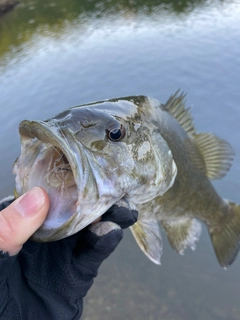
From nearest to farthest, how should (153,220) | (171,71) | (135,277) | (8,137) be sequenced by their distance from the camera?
1. (153,220)
2. (135,277)
3. (8,137)
4. (171,71)

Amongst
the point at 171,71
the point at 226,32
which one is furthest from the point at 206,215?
the point at 226,32

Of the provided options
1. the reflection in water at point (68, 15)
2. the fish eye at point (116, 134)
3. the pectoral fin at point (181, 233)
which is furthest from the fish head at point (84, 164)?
the reflection in water at point (68, 15)

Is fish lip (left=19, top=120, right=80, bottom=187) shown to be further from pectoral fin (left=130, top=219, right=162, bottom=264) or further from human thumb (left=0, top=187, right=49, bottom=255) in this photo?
pectoral fin (left=130, top=219, right=162, bottom=264)

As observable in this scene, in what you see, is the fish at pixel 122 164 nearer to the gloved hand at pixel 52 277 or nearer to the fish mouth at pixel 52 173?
the fish mouth at pixel 52 173

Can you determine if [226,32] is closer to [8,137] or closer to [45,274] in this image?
[8,137]

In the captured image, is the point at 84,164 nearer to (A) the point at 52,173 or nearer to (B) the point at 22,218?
(A) the point at 52,173

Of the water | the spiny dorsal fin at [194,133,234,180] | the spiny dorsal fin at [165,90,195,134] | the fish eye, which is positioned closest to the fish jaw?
the fish eye
